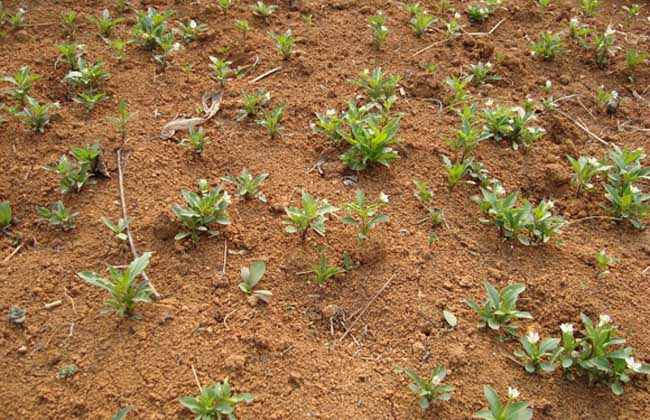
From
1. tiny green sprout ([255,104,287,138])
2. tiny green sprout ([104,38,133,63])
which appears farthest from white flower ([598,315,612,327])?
tiny green sprout ([104,38,133,63])

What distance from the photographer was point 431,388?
95.9 inches

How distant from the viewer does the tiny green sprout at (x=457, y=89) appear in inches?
159

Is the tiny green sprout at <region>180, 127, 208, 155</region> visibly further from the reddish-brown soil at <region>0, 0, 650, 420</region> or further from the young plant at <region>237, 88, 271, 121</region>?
the young plant at <region>237, 88, 271, 121</region>

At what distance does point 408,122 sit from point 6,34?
126 inches

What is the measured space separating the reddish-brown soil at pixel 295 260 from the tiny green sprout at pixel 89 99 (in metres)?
0.07

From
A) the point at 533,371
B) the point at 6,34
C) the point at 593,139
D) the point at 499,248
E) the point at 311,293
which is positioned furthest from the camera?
the point at 6,34

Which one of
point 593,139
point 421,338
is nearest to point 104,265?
point 421,338

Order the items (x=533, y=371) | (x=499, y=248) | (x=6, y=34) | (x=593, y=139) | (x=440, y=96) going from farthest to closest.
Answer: (x=6, y=34), (x=440, y=96), (x=593, y=139), (x=499, y=248), (x=533, y=371)

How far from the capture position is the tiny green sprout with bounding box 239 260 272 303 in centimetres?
285

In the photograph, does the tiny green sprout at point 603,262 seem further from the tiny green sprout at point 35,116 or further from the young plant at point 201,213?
the tiny green sprout at point 35,116

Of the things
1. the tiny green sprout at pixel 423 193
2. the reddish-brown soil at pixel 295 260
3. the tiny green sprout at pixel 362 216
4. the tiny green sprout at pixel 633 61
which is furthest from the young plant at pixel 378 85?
the tiny green sprout at pixel 633 61

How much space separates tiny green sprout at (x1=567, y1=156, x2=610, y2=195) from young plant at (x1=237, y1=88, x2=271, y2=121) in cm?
201

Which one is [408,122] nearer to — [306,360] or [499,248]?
[499,248]

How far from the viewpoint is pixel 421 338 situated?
8.91 ft
